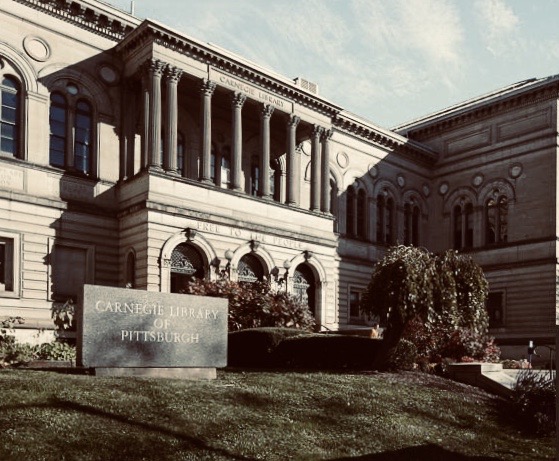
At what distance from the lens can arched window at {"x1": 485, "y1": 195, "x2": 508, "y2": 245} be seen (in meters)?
43.8

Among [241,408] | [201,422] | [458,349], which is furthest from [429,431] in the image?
[458,349]

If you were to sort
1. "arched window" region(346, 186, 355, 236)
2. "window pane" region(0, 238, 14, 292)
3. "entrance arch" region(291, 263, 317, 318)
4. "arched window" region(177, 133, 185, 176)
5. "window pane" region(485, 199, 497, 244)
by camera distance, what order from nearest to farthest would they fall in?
"window pane" region(0, 238, 14, 292) < "arched window" region(177, 133, 185, 176) < "entrance arch" region(291, 263, 317, 318) < "arched window" region(346, 186, 355, 236) < "window pane" region(485, 199, 497, 244)

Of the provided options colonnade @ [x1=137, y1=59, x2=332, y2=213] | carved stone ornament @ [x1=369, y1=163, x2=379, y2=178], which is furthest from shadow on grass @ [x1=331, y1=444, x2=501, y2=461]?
carved stone ornament @ [x1=369, y1=163, x2=379, y2=178]

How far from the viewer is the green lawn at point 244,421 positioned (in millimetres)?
9211

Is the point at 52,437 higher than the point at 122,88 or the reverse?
the reverse

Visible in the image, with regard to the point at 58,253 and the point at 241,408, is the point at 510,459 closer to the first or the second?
the point at 241,408

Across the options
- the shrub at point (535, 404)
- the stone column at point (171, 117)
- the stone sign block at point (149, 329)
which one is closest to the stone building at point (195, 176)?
the stone column at point (171, 117)

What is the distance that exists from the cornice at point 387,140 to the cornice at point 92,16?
14.1 m

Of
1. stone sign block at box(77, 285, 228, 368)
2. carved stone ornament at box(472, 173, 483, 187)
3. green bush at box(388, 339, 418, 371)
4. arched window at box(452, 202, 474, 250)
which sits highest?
carved stone ornament at box(472, 173, 483, 187)

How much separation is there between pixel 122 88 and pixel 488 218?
26648mm

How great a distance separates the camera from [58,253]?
2738cm

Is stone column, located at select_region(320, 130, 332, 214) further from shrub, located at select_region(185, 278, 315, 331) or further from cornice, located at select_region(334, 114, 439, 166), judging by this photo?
shrub, located at select_region(185, 278, 315, 331)

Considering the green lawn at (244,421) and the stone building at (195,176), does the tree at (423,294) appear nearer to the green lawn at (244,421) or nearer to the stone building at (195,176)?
the green lawn at (244,421)

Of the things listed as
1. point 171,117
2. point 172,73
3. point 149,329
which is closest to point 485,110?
point 172,73
